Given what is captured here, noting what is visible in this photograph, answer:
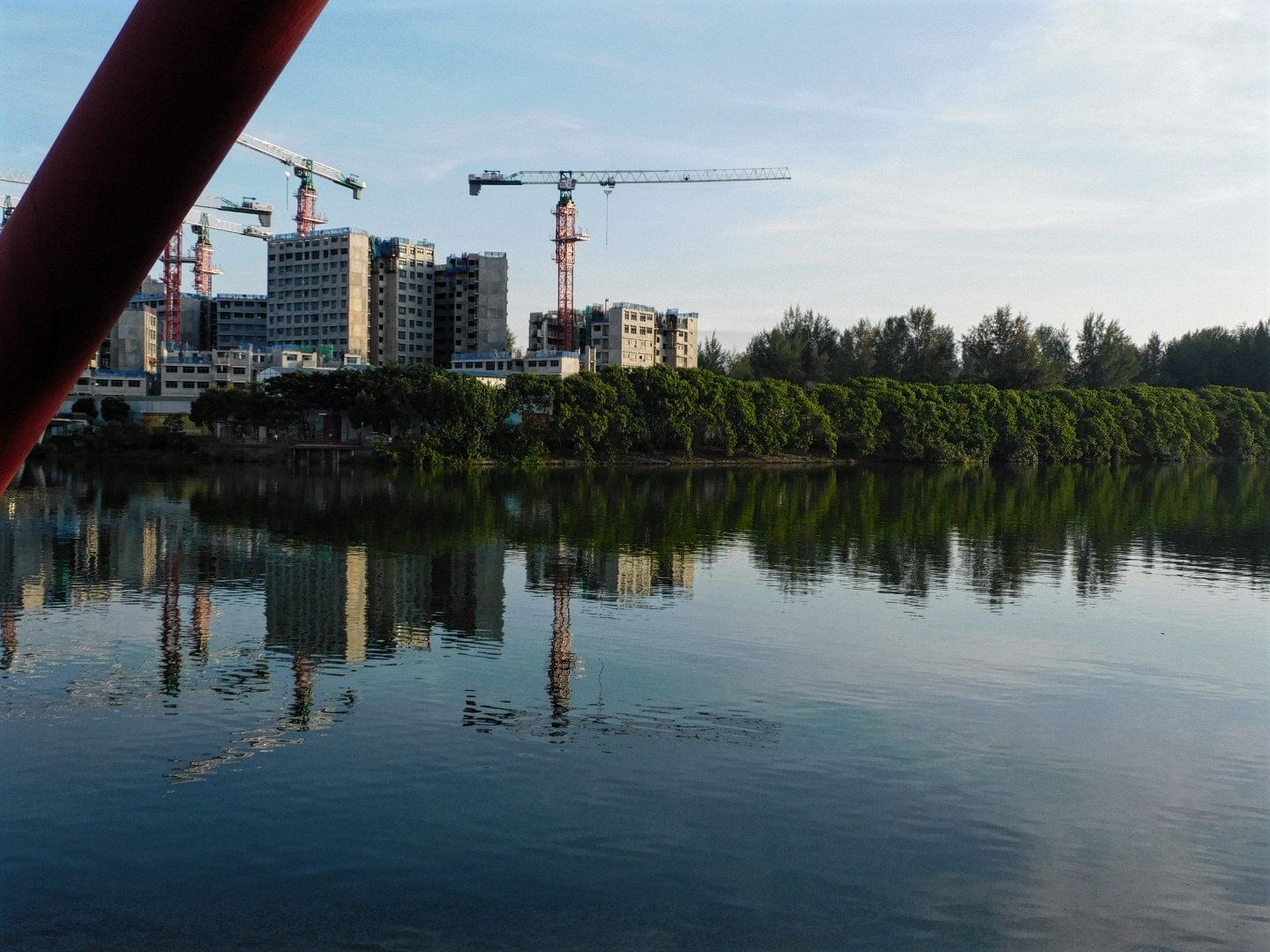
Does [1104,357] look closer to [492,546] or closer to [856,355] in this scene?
[856,355]

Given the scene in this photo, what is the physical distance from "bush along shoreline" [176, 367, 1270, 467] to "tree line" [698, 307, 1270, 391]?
12807 mm

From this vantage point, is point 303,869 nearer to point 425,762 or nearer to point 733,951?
point 425,762

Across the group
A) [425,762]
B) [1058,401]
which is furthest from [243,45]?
[1058,401]

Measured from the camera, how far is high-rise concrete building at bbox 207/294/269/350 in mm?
163875

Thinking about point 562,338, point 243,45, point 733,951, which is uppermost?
point 562,338

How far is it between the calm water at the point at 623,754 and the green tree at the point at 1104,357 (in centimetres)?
10229

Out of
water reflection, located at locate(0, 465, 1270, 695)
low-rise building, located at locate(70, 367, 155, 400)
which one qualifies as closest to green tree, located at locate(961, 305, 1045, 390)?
water reflection, located at locate(0, 465, 1270, 695)

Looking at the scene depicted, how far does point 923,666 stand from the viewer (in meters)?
21.2

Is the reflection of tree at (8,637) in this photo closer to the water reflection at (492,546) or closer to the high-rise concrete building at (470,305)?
the water reflection at (492,546)

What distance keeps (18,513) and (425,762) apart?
32912 millimetres

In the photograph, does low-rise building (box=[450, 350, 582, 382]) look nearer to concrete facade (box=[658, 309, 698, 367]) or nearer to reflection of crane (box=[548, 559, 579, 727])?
concrete facade (box=[658, 309, 698, 367])

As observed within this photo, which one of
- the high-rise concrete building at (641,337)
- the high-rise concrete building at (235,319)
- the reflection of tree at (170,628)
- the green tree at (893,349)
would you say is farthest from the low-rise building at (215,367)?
the reflection of tree at (170,628)

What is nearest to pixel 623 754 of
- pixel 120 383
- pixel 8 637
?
pixel 8 637

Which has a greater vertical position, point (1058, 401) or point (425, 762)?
point (1058, 401)
